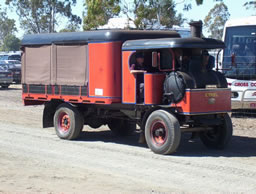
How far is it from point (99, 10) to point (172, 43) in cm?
1755

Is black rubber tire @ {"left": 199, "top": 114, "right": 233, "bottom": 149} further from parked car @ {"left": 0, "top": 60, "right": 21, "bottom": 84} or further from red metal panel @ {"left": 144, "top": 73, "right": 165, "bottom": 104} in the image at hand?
parked car @ {"left": 0, "top": 60, "right": 21, "bottom": 84}

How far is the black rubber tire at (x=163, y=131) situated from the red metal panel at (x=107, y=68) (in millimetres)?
1238

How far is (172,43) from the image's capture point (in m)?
11.1

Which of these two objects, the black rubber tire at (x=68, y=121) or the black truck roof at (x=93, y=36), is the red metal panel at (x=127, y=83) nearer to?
the black truck roof at (x=93, y=36)

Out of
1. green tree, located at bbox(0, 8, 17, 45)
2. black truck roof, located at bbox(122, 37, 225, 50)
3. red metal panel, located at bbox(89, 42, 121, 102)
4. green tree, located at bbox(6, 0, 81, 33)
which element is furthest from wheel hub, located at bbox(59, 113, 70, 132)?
green tree, located at bbox(0, 8, 17, 45)

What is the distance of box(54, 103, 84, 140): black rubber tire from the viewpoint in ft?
43.8

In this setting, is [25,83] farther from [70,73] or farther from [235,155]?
[235,155]

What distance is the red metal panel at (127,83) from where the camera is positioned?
1202cm

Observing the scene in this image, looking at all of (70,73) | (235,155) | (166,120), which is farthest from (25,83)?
(235,155)

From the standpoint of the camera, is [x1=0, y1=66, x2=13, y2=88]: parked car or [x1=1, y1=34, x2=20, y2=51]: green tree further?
[x1=1, y1=34, x2=20, y2=51]: green tree

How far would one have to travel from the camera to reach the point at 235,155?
1149 centimetres

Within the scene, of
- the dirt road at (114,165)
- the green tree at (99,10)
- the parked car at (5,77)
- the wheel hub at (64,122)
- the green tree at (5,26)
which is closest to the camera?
the dirt road at (114,165)

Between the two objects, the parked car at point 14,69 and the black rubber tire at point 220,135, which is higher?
the parked car at point 14,69

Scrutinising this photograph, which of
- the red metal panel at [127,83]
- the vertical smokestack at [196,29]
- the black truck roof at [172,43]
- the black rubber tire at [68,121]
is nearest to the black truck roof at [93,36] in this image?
the black truck roof at [172,43]
